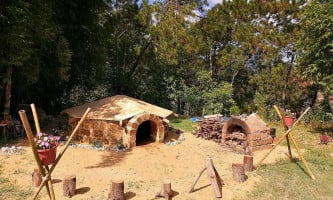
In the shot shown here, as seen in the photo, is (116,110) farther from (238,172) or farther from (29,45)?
(238,172)

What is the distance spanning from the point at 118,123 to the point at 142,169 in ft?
9.45

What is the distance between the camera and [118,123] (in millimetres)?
13125

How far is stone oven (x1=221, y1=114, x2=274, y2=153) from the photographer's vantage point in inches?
526

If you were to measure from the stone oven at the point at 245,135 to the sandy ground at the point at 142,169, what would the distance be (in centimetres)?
48

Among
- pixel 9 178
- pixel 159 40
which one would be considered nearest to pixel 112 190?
pixel 9 178

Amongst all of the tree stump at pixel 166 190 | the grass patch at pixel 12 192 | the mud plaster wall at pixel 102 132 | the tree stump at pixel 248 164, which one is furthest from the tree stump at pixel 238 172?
the grass patch at pixel 12 192

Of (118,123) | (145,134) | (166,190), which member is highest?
(118,123)

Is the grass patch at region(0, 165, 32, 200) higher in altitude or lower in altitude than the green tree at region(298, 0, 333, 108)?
lower

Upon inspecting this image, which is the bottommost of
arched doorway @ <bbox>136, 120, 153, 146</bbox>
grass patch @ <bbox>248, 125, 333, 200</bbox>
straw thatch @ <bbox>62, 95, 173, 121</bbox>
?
grass patch @ <bbox>248, 125, 333, 200</bbox>

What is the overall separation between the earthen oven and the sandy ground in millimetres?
689

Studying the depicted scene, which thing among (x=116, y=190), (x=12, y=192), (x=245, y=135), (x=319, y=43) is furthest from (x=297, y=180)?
(x=12, y=192)

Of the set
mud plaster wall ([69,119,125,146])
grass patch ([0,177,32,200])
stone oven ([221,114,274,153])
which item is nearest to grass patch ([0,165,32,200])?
grass patch ([0,177,32,200])

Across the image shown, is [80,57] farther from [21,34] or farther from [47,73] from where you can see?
[21,34]

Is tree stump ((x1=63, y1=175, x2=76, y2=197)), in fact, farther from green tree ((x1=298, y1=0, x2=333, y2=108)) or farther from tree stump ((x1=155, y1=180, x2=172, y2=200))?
green tree ((x1=298, y1=0, x2=333, y2=108))
